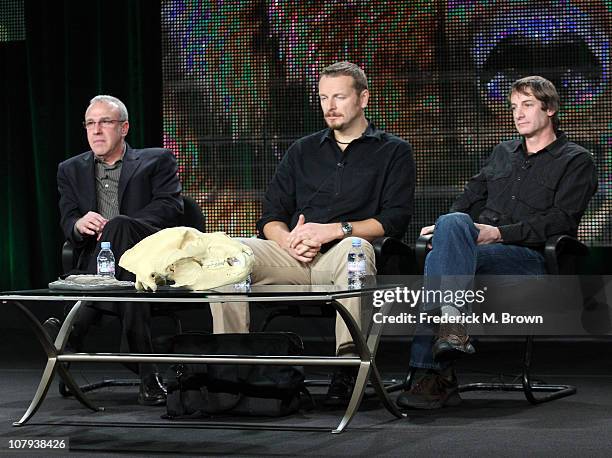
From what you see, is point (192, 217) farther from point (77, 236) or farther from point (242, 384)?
point (242, 384)

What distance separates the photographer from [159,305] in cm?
357

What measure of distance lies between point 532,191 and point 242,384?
1304mm

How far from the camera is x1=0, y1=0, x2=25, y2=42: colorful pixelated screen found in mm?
6637

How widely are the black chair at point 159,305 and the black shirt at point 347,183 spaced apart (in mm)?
331

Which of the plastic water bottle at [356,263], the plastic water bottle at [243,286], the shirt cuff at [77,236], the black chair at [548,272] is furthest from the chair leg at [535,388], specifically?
the shirt cuff at [77,236]

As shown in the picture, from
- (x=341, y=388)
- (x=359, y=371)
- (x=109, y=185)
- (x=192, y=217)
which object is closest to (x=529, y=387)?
(x=341, y=388)

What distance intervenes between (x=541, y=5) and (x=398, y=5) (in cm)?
78

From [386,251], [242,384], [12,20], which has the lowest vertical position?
[242,384]

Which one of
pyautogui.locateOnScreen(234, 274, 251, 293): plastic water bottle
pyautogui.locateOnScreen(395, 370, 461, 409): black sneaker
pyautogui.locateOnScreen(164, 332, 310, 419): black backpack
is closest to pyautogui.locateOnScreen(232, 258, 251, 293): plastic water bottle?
pyautogui.locateOnScreen(234, 274, 251, 293): plastic water bottle

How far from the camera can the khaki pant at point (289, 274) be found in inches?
133

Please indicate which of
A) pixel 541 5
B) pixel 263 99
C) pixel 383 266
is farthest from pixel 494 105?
pixel 383 266

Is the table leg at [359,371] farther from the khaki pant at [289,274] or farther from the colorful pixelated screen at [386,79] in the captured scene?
the colorful pixelated screen at [386,79]

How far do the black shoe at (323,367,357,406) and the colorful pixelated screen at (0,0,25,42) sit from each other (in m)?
4.11

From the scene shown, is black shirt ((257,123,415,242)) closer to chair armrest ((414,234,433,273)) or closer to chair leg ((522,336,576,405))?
chair armrest ((414,234,433,273))
